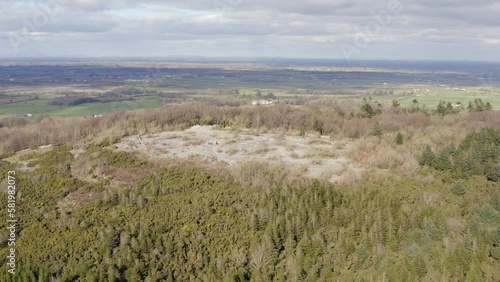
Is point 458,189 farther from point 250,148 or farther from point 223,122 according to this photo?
point 223,122

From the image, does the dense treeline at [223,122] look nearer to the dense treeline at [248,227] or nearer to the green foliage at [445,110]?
the green foliage at [445,110]

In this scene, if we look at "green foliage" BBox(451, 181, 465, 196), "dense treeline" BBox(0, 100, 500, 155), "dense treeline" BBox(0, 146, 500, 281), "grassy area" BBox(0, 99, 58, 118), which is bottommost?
"dense treeline" BBox(0, 146, 500, 281)

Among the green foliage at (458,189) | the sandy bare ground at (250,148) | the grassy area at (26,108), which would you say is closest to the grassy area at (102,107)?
the grassy area at (26,108)

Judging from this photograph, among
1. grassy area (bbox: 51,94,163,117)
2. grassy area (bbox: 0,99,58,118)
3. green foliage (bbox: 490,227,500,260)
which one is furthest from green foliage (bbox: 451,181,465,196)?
grassy area (bbox: 0,99,58,118)

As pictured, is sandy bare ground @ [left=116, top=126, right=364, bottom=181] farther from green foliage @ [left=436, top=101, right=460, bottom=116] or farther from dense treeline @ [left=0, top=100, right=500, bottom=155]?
green foliage @ [left=436, top=101, right=460, bottom=116]

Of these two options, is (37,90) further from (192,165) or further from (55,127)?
(192,165)

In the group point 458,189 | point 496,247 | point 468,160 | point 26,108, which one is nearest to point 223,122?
point 468,160
